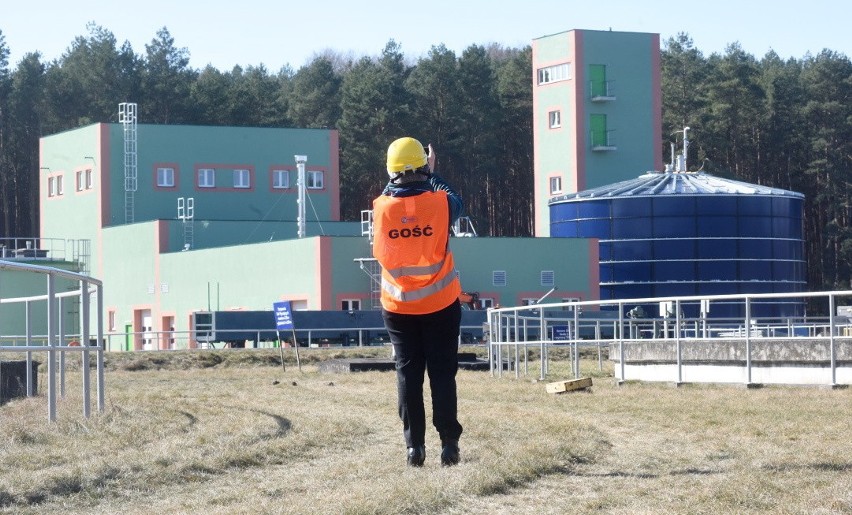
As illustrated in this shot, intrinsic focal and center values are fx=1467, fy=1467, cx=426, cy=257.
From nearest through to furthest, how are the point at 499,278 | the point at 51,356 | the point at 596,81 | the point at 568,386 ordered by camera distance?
the point at 51,356 → the point at 568,386 → the point at 499,278 → the point at 596,81

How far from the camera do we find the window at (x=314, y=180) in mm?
70812

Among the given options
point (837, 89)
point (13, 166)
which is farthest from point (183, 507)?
point (13, 166)

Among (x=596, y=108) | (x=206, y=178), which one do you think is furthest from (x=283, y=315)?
(x=596, y=108)

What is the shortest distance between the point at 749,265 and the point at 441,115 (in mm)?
34619

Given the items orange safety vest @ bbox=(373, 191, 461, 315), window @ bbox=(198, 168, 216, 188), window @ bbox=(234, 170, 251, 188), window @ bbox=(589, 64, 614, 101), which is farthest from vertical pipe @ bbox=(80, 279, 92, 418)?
window @ bbox=(589, 64, 614, 101)

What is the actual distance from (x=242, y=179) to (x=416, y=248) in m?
61.0

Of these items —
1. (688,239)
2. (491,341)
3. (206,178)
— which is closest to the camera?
(491,341)

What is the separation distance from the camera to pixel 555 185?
7475cm

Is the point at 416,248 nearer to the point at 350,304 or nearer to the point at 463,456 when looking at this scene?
the point at 463,456

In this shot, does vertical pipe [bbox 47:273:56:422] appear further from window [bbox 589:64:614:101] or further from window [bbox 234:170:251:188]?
window [bbox 589:64:614:101]

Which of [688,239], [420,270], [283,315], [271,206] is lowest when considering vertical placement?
[283,315]

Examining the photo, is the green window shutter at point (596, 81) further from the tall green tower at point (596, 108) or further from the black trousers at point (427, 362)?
the black trousers at point (427, 362)

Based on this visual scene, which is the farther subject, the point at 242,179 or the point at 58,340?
the point at 242,179

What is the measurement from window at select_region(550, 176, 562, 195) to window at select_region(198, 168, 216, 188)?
1754 cm
